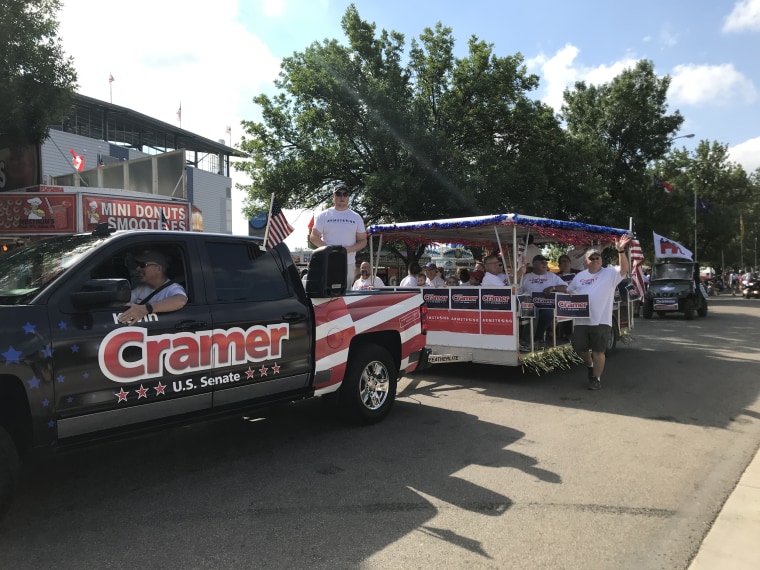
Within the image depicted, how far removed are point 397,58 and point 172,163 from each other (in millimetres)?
8760

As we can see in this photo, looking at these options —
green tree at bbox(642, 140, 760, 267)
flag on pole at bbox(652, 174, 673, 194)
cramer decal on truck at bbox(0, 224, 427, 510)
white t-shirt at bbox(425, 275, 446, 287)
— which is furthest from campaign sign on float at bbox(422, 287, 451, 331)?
green tree at bbox(642, 140, 760, 267)

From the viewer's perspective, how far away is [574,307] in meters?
7.64

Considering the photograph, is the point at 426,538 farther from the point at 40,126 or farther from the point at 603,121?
the point at 603,121

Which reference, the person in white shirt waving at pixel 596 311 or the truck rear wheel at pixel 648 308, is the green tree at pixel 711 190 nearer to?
the truck rear wheel at pixel 648 308

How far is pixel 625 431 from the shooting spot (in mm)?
5715

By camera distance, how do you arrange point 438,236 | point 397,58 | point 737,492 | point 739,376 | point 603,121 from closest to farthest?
point 737,492 < point 739,376 < point 438,236 < point 397,58 < point 603,121

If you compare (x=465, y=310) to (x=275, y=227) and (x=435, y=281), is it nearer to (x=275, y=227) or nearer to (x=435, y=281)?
(x=435, y=281)

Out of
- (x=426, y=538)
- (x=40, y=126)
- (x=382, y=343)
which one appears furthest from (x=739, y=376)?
(x=40, y=126)

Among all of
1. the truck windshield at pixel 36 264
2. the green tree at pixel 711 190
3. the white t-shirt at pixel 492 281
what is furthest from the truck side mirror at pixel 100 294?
the green tree at pixel 711 190

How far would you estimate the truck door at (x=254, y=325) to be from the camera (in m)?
4.33

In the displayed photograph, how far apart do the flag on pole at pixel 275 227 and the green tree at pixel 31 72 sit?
763cm

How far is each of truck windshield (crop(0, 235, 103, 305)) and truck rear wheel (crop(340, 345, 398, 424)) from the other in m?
2.68

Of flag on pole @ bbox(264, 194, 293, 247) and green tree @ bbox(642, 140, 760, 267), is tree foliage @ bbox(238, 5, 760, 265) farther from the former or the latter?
green tree @ bbox(642, 140, 760, 267)

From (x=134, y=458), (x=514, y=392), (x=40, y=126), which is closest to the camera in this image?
(x=134, y=458)
